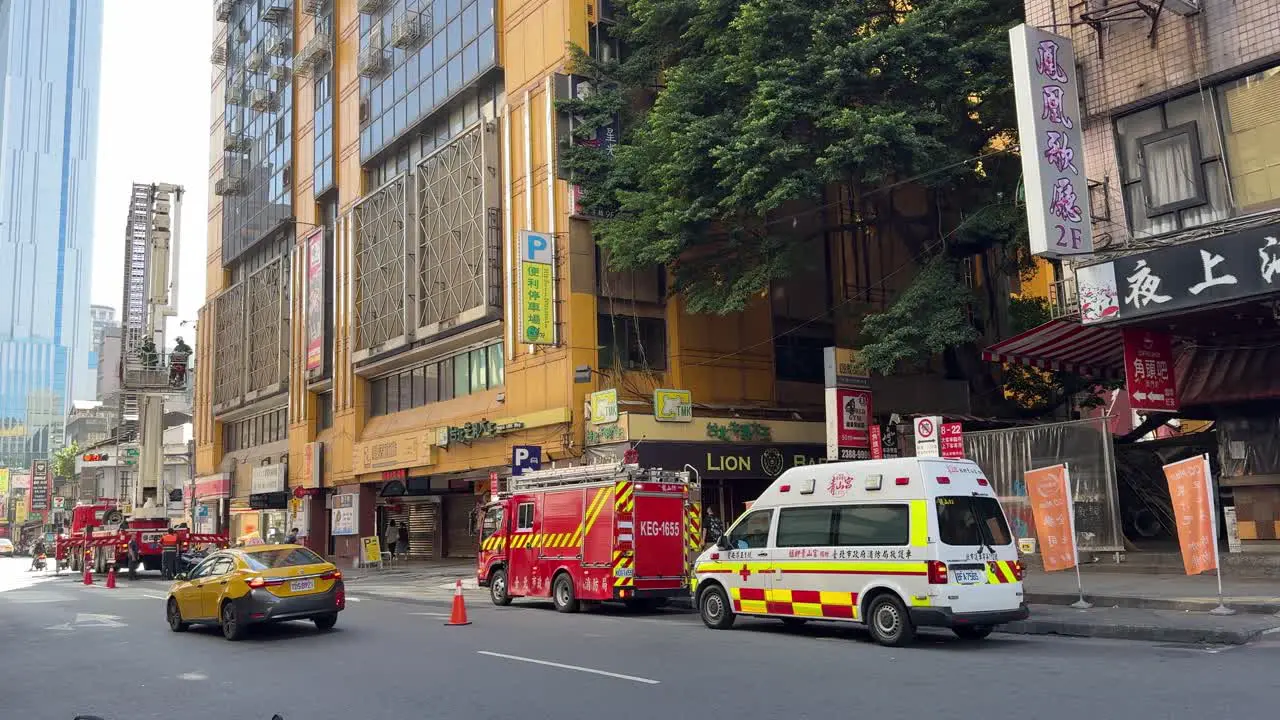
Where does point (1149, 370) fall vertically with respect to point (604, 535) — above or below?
above

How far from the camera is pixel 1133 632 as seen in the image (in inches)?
517

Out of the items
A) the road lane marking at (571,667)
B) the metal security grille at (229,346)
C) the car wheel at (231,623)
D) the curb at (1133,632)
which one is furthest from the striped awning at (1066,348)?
the metal security grille at (229,346)

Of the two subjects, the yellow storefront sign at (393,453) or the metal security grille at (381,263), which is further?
the metal security grille at (381,263)

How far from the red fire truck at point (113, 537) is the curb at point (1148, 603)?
86.5ft

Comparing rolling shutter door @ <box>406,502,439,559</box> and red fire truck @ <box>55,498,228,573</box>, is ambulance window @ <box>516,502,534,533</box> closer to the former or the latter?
red fire truck @ <box>55,498,228,573</box>

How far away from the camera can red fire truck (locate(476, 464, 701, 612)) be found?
703 inches

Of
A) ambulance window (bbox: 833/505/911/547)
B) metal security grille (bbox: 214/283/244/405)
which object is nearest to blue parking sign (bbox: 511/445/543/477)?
ambulance window (bbox: 833/505/911/547)

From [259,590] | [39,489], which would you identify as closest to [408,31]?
[259,590]

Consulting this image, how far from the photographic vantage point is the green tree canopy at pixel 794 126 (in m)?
23.1

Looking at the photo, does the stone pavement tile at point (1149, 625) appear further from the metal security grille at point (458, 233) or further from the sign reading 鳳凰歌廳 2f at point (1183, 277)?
the metal security grille at point (458, 233)

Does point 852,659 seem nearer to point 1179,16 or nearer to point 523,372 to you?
point 1179,16

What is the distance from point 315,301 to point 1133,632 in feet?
126

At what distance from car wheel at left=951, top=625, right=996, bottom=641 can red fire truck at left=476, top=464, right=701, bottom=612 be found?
6.20 m

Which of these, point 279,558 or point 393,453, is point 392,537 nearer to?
point 393,453
